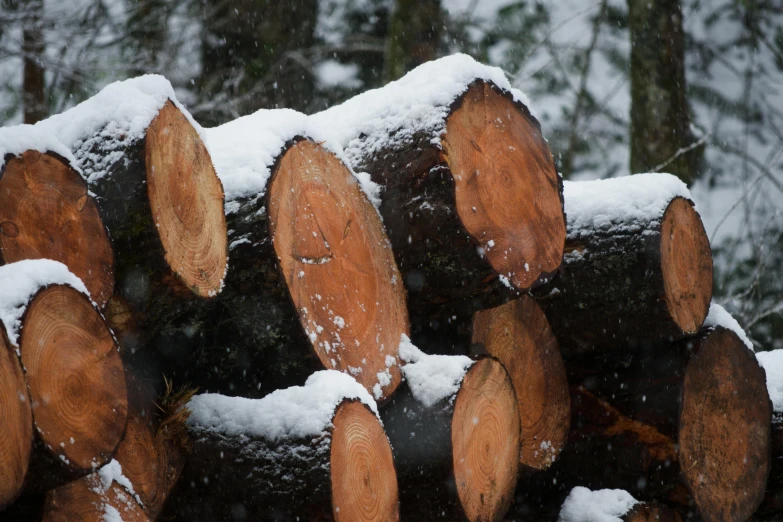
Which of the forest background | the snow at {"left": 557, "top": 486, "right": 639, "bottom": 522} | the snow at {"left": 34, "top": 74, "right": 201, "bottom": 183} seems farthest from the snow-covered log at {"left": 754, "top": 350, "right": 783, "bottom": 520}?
the forest background

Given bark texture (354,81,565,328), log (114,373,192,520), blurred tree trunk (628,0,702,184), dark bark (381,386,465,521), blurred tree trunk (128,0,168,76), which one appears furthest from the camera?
blurred tree trunk (128,0,168,76)

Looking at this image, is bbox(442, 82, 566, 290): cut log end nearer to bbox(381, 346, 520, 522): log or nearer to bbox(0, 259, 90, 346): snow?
bbox(381, 346, 520, 522): log

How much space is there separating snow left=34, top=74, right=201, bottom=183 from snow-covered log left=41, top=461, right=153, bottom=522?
647 mm

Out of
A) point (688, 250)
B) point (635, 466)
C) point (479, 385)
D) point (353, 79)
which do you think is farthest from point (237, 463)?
point (353, 79)

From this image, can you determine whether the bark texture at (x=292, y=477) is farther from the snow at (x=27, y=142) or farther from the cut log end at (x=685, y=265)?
the cut log end at (x=685, y=265)

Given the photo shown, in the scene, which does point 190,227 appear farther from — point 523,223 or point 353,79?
point 353,79

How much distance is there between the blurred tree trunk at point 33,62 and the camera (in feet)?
18.9

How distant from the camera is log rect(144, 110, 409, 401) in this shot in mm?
1887

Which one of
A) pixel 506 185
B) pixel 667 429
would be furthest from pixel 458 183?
pixel 667 429

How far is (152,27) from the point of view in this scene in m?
6.61

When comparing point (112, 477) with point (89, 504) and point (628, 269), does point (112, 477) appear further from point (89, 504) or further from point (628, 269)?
point (628, 269)

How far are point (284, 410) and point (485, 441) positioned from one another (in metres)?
0.62

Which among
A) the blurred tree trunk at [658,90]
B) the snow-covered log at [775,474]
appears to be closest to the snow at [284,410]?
the snow-covered log at [775,474]

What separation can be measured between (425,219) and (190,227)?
0.63 m
